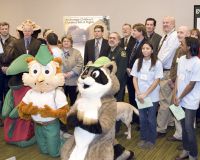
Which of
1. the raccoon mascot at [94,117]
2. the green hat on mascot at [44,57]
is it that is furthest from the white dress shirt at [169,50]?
the green hat on mascot at [44,57]

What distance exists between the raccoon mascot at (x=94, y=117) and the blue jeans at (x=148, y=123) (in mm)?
933

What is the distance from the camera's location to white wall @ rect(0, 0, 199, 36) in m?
6.12

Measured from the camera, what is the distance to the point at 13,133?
4.16 meters

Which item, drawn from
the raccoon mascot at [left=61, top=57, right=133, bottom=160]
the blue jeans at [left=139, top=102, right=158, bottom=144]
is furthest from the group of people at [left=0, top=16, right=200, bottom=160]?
the raccoon mascot at [left=61, top=57, right=133, bottom=160]

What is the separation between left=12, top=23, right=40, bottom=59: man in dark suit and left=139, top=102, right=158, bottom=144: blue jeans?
67.7 inches

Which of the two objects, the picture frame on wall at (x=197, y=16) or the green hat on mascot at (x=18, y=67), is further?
the picture frame on wall at (x=197, y=16)

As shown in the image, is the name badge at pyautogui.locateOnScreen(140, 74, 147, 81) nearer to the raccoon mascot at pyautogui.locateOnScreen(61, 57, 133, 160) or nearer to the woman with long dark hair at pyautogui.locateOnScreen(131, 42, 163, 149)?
the woman with long dark hair at pyautogui.locateOnScreen(131, 42, 163, 149)

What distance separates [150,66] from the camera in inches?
148

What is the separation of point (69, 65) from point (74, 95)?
47 cm

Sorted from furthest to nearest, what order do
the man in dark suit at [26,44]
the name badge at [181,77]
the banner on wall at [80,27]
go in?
the banner on wall at [80,27] < the man in dark suit at [26,44] < the name badge at [181,77]

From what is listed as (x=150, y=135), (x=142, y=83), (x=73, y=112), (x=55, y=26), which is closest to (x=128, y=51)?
(x=142, y=83)

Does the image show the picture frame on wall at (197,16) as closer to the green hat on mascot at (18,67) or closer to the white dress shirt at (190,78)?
the white dress shirt at (190,78)

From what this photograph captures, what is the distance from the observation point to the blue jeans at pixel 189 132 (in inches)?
127

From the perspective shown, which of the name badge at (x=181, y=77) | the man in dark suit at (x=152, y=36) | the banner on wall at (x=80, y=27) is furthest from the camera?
the banner on wall at (x=80, y=27)
